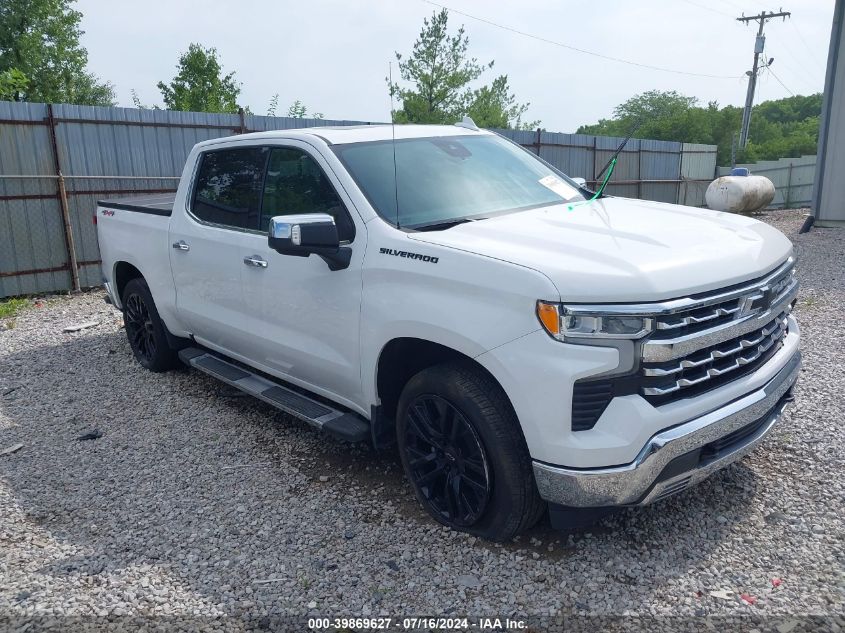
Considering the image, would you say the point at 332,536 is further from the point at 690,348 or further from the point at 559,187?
the point at 559,187

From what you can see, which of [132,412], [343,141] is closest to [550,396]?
[343,141]

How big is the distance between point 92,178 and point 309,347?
8.23 meters

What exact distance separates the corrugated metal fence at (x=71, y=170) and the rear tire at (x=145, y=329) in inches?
194

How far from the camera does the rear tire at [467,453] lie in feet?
9.61

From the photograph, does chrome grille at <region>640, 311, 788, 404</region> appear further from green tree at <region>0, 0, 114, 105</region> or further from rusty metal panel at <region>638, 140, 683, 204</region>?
green tree at <region>0, 0, 114, 105</region>

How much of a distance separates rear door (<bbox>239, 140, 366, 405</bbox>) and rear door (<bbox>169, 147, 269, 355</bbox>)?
12 centimetres

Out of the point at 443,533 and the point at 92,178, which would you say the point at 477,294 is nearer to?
the point at 443,533

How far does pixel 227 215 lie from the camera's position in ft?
15.1

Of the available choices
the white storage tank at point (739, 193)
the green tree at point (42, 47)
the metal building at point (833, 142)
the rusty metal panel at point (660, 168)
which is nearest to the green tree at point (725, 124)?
the rusty metal panel at point (660, 168)

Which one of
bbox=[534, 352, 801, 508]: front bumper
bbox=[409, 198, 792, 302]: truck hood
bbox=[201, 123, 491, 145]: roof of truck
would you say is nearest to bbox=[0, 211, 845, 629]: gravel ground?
bbox=[534, 352, 801, 508]: front bumper

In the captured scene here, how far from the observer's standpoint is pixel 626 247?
2.92 m

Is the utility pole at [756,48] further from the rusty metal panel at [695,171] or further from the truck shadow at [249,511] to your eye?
the truck shadow at [249,511]

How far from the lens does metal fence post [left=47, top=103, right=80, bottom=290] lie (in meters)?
9.98

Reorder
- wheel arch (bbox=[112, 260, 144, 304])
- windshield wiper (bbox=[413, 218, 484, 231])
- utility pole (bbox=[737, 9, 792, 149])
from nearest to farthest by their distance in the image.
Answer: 1. windshield wiper (bbox=[413, 218, 484, 231])
2. wheel arch (bbox=[112, 260, 144, 304])
3. utility pole (bbox=[737, 9, 792, 149])
